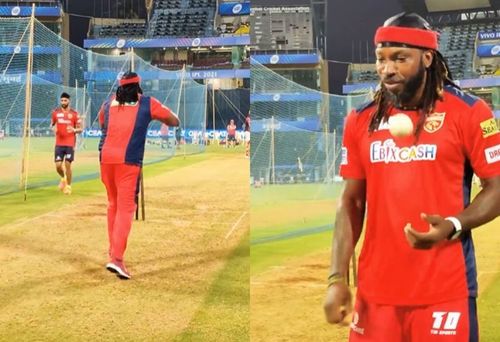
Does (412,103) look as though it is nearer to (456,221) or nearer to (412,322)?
(456,221)

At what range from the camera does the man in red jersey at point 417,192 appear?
1.04 metres

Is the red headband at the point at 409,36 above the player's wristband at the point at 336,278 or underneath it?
above

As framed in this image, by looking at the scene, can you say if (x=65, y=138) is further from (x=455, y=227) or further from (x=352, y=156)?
(x=455, y=227)

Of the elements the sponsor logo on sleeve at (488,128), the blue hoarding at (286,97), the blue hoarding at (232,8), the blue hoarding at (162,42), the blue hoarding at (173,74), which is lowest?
the sponsor logo on sleeve at (488,128)

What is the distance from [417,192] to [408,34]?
0.24 metres

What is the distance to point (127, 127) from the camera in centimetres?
302

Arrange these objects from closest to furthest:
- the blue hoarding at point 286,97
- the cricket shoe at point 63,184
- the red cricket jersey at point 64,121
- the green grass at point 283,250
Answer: the blue hoarding at point 286,97
the green grass at point 283,250
the red cricket jersey at point 64,121
the cricket shoe at point 63,184

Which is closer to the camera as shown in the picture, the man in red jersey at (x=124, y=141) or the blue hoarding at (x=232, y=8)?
the man in red jersey at (x=124, y=141)

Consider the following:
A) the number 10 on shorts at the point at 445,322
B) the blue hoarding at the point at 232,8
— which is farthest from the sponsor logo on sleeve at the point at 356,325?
the blue hoarding at the point at 232,8

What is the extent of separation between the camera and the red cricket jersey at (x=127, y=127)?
2.99 meters

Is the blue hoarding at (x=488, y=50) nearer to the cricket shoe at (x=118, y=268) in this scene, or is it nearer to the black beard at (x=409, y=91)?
the black beard at (x=409, y=91)

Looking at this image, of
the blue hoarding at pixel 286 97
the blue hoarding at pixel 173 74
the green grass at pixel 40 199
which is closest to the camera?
the blue hoarding at pixel 286 97

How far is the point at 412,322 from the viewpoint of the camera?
1079mm

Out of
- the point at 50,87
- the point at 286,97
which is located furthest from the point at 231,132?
the point at 286,97
